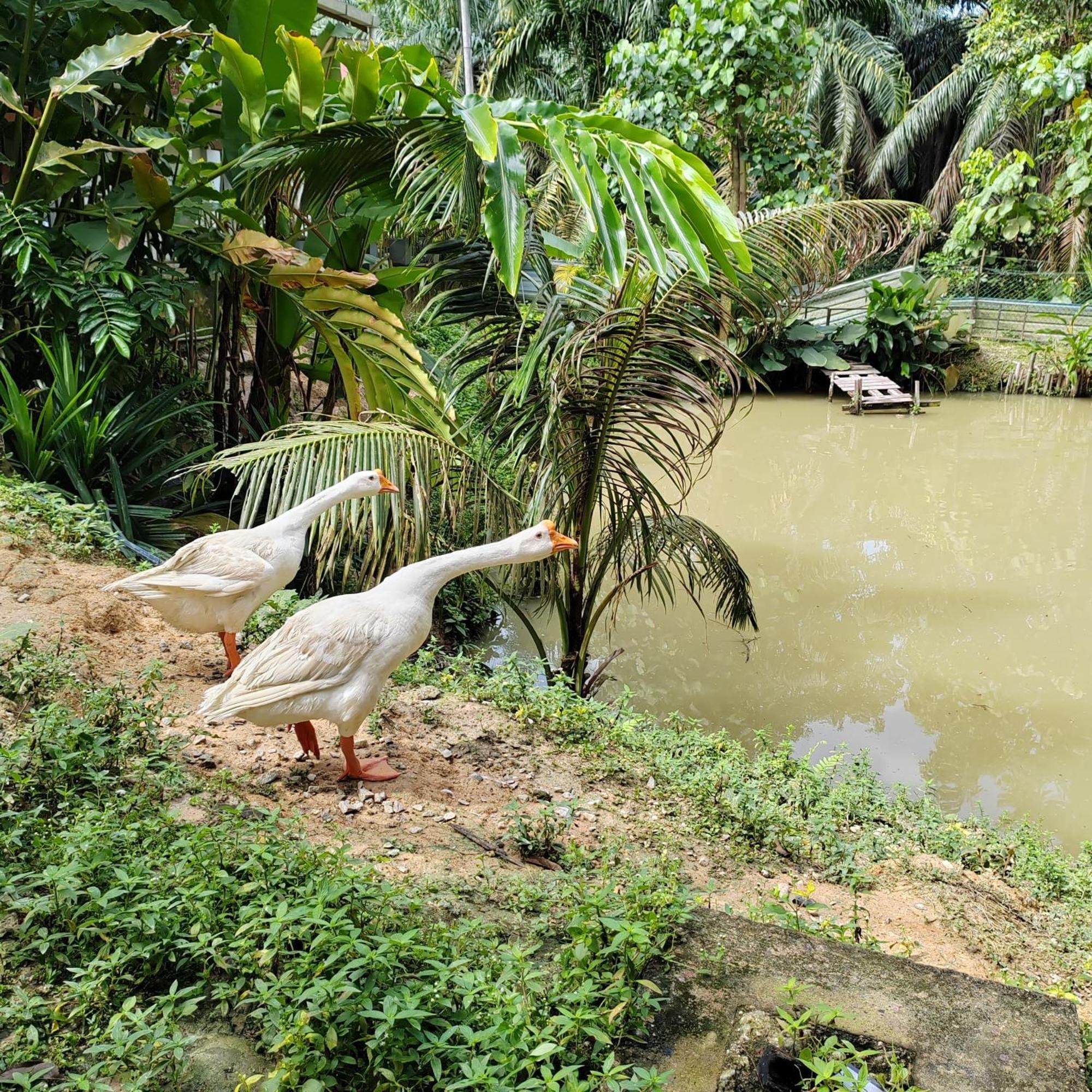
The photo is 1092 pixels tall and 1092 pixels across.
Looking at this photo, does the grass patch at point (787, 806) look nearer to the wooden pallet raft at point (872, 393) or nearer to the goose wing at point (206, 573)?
the goose wing at point (206, 573)

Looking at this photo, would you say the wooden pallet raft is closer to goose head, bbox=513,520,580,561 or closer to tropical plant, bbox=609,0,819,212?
tropical plant, bbox=609,0,819,212

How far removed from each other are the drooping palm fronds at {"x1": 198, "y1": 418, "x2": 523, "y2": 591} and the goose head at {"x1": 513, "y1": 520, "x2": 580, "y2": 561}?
1340mm

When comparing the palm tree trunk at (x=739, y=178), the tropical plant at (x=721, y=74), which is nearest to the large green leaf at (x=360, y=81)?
the tropical plant at (x=721, y=74)

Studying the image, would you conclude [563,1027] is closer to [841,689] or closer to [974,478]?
[841,689]

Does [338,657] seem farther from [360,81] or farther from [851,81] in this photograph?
[851,81]

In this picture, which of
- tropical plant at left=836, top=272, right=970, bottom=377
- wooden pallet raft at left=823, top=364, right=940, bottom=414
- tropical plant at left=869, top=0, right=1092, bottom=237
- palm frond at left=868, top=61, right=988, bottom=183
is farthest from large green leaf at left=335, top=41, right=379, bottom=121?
palm frond at left=868, top=61, right=988, bottom=183

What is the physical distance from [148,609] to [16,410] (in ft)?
4.01

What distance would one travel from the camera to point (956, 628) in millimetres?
6453

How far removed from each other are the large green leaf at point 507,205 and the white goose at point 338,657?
1.36m

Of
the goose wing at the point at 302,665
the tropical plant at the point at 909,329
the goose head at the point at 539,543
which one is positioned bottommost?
the goose wing at the point at 302,665

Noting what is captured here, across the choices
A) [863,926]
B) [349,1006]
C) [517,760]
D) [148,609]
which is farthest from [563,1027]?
[148,609]

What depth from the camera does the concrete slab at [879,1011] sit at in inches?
70.6

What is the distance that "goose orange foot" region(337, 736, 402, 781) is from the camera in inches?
115

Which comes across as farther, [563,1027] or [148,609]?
[148,609]
